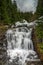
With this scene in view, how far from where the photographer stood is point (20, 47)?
17688mm

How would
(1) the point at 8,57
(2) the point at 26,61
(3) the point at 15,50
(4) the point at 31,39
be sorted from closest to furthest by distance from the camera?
(2) the point at 26,61 < (1) the point at 8,57 < (3) the point at 15,50 < (4) the point at 31,39

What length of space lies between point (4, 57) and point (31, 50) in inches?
85.4

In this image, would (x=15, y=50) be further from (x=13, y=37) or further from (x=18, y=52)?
(x=13, y=37)

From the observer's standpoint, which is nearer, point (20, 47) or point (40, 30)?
point (20, 47)

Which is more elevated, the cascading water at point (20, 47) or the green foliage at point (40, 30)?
the green foliage at point (40, 30)

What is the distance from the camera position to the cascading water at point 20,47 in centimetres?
1559

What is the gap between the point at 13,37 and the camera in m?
18.7

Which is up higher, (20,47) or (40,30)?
(40,30)

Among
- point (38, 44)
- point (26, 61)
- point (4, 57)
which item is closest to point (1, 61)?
point (4, 57)

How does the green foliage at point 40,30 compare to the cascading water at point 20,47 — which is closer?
the cascading water at point 20,47

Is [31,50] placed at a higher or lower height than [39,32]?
lower

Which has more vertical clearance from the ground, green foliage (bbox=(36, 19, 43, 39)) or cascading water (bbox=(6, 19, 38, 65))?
green foliage (bbox=(36, 19, 43, 39))

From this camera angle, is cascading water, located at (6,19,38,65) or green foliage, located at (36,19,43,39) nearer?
cascading water, located at (6,19,38,65)

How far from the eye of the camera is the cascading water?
51.2 ft
